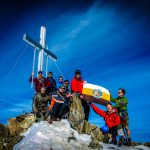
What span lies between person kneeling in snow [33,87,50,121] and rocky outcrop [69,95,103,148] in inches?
57.1

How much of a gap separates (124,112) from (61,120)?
3289 mm

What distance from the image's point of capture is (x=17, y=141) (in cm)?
1339

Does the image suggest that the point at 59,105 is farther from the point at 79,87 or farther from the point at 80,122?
the point at 79,87

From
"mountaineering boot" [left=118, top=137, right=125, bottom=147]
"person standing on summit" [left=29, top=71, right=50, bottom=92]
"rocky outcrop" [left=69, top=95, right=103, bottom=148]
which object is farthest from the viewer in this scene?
"person standing on summit" [left=29, top=71, right=50, bottom=92]

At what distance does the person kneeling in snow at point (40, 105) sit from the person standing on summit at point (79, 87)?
5.15ft

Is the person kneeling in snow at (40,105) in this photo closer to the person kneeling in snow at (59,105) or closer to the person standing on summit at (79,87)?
the person kneeling in snow at (59,105)

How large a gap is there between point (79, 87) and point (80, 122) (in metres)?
1.95

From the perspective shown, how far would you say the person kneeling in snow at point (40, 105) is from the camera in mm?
15625

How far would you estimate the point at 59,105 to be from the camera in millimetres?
14312

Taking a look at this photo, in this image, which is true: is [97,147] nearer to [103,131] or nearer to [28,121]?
[103,131]

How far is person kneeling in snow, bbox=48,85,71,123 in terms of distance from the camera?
46.6 feet

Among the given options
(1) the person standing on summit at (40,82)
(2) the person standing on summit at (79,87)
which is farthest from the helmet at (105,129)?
(1) the person standing on summit at (40,82)

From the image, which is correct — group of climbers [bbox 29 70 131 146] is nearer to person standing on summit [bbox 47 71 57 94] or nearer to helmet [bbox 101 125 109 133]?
helmet [bbox 101 125 109 133]

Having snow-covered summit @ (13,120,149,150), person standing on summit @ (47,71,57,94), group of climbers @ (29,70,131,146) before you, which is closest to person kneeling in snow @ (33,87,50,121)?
group of climbers @ (29,70,131,146)
